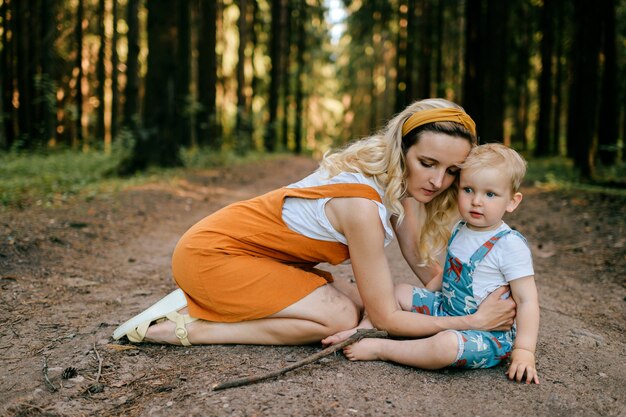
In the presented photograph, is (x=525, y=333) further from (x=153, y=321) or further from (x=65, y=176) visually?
(x=65, y=176)

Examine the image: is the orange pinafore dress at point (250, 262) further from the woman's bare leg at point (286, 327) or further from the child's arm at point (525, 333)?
the child's arm at point (525, 333)

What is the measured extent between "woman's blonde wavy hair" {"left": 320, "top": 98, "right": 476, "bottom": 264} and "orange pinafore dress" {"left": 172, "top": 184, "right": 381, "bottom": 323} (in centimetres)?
21

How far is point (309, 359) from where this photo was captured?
270 cm

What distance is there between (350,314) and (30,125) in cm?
1852

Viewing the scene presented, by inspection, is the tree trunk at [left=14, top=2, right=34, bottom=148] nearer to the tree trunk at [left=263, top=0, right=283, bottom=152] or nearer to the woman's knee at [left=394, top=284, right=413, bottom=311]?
the tree trunk at [left=263, top=0, right=283, bottom=152]

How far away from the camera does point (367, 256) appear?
2.82 meters

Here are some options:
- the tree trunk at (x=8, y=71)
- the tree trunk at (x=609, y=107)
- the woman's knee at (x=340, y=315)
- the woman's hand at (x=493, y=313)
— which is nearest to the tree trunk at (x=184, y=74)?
the tree trunk at (x=8, y=71)

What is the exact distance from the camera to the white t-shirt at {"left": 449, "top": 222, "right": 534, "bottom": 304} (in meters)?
2.77

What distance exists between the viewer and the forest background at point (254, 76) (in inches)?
419

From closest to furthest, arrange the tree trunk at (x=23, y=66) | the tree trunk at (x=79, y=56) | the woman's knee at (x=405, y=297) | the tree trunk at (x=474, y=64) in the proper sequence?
the woman's knee at (x=405, y=297)
the tree trunk at (x=474, y=64)
the tree trunk at (x=23, y=66)
the tree trunk at (x=79, y=56)

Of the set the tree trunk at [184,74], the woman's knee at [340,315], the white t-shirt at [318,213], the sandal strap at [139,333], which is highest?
the tree trunk at [184,74]

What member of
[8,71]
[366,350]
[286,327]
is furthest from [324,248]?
[8,71]

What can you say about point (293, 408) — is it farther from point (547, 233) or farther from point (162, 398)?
point (547, 233)

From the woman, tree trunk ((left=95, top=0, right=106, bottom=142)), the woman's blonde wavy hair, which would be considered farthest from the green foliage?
tree trunk ((left=95, top=0, right=106, bottom=142))
